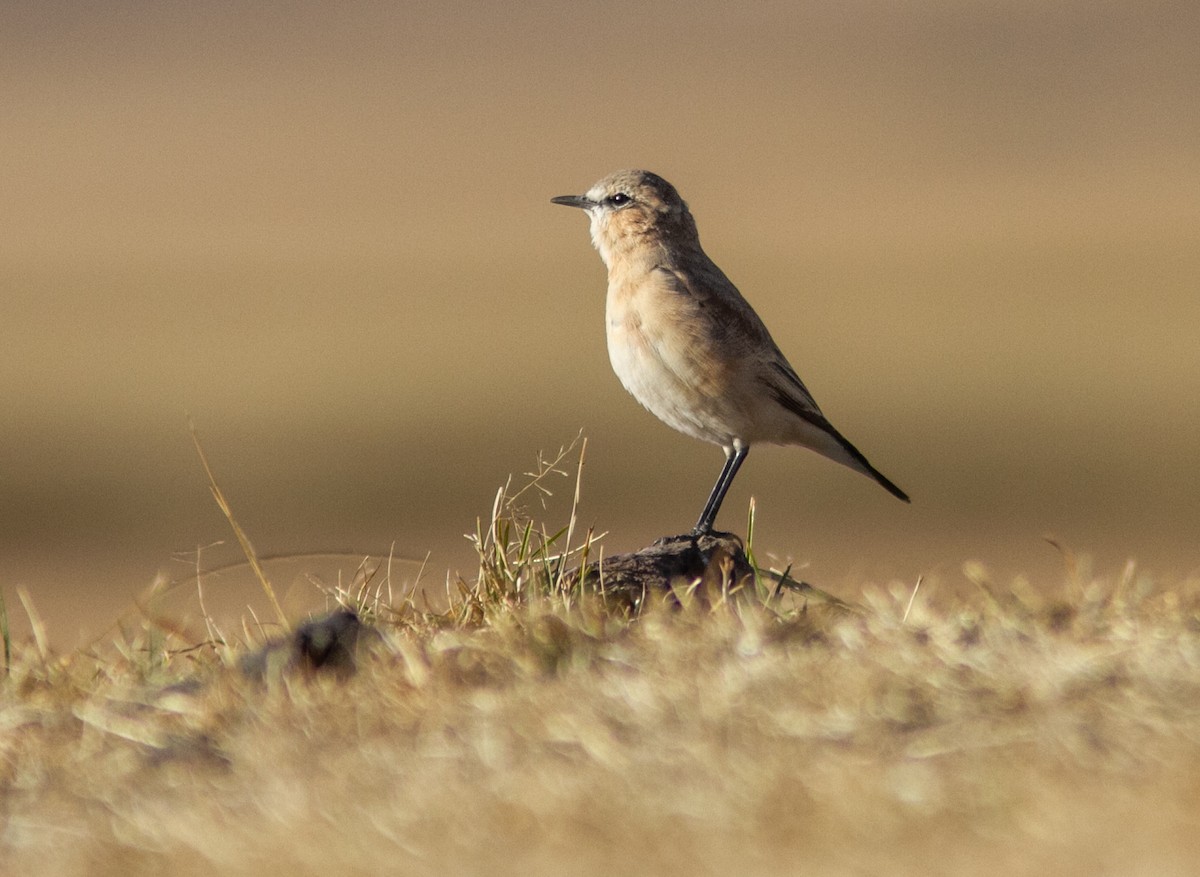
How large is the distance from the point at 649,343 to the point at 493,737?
3.56 m

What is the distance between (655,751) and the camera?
11.3ft

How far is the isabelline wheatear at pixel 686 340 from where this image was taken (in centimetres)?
696

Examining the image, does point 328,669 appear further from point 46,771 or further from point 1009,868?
point 1009,868

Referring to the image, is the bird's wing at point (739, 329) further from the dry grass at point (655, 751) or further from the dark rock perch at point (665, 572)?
the dry grass at point (655, 751)

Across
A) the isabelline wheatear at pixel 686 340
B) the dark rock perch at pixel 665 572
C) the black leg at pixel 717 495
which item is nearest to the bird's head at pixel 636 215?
the isabelline wheatear at pixel 686 340

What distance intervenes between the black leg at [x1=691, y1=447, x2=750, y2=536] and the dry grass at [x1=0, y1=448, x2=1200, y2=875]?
1.71 metres

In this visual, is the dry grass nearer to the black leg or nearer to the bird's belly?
the black leg

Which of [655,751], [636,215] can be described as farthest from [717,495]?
[655,751]

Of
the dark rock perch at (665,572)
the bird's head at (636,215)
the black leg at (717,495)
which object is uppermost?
the bird's head at (636,215)

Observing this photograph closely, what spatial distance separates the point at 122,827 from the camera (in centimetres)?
346

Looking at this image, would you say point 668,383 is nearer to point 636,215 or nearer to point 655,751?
point 636,215

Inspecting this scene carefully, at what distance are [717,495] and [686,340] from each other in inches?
25.4

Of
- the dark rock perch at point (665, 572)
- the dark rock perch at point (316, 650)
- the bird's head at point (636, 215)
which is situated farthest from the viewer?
the bird's head at point (636, 215)

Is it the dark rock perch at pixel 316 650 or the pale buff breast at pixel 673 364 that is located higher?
the pale buff breast at pixel 673 364
